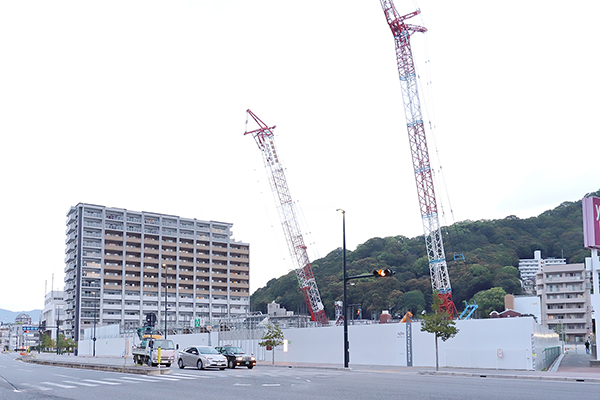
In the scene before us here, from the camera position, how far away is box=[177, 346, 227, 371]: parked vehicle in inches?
1492

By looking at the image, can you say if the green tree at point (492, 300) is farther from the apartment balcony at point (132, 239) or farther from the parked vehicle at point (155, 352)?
the parked vehicle at point (155, 352)

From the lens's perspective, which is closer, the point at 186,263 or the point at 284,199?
the point at 284,199

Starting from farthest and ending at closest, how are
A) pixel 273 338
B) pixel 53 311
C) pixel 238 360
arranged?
pixel 53 311
pixel 273 338
pixel 238 360

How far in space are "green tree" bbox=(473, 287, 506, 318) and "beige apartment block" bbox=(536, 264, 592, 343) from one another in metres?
9.19

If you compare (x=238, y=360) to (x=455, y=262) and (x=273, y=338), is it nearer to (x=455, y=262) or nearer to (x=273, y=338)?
(x=273, y=338)

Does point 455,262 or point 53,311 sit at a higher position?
point 455,262

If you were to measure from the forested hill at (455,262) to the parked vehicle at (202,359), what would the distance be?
106 metres

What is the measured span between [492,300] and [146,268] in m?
90.2

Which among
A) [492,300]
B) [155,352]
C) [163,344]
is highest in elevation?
[163,344]

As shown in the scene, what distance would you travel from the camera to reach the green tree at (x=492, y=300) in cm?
13162

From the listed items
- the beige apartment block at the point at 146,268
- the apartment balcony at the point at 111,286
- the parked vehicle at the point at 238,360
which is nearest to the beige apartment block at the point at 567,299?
the beige apartment block at the point at 146,268

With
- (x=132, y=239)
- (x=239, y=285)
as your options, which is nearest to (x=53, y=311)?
(x=132, y=239)

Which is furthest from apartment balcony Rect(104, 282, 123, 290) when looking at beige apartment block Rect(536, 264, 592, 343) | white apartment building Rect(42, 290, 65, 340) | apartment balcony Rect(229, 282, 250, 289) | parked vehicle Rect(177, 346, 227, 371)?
parked vehicle Rect(177, 346, 227, 371)

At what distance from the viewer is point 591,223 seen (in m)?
42.3
